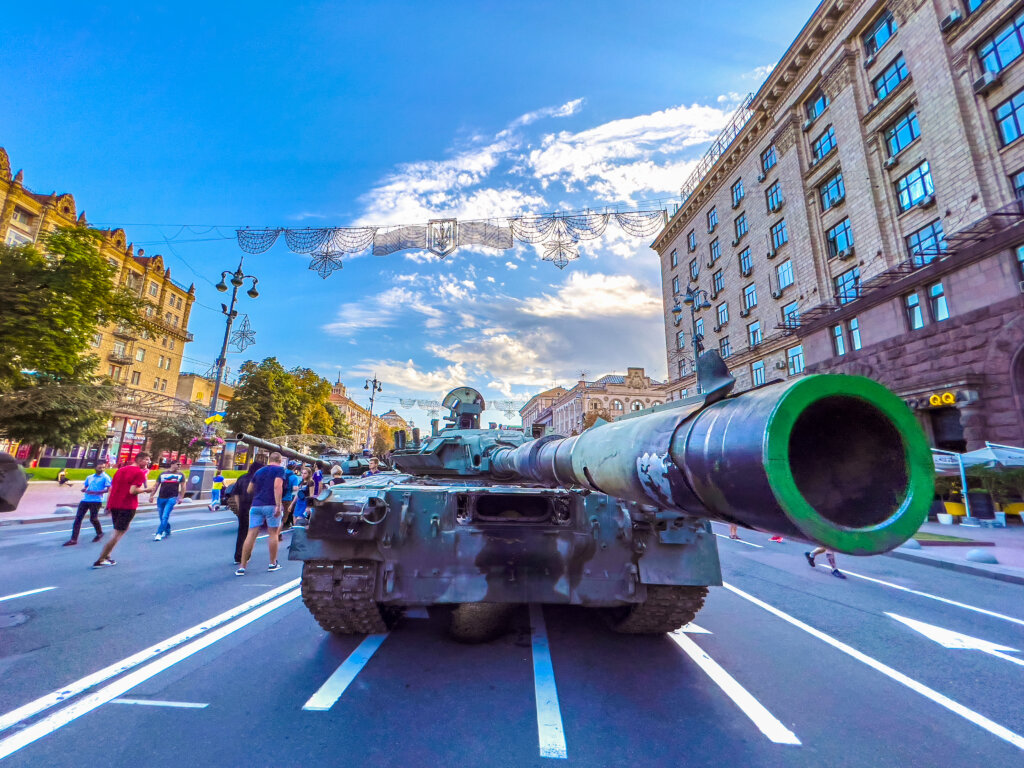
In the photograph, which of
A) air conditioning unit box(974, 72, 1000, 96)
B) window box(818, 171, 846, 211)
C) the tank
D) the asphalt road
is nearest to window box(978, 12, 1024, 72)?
air conditioning unit box(974, 72, 1000, 96)

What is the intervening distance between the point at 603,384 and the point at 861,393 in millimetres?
59276

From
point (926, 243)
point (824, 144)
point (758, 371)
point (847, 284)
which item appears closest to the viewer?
point (926, 243)

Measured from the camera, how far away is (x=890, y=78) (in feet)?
56.2

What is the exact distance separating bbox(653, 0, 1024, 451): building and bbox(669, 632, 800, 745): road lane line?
47.7 feet

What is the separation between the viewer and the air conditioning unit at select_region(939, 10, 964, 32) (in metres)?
14.4

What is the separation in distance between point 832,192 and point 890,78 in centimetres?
408

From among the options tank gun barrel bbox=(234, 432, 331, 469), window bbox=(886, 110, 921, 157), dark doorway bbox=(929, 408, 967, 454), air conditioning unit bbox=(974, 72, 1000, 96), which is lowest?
tank gun barrel bbox=(234, 432, 331, 469)

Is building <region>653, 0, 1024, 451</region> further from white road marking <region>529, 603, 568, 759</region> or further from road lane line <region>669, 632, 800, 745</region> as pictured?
white road marking <region>529, 603, 568, 759</region>

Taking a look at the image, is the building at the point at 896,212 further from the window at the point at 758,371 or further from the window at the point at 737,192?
the window at the point at 737,192

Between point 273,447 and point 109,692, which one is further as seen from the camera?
point 273,447

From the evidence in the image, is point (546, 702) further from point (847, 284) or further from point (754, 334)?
point (754, 334)

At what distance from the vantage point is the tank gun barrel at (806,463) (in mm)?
1088

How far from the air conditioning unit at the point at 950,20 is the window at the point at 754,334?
12.3 meters

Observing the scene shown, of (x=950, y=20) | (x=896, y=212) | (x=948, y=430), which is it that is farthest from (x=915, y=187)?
(x=948, y=430)
